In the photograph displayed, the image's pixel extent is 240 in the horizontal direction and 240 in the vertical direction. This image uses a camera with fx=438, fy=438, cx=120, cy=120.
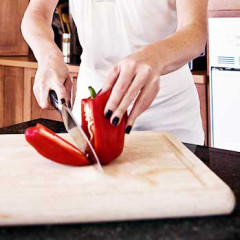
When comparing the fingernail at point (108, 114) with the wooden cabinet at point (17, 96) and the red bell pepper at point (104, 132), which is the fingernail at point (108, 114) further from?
the wooden cabinet at point (17, 96)

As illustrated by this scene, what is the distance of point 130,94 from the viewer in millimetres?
672

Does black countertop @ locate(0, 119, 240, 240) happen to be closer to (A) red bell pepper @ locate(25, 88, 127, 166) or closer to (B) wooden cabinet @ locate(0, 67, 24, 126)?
(A) red bell pepper @ locate(25, 88, 127, 166)

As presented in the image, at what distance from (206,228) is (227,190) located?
0.07 m

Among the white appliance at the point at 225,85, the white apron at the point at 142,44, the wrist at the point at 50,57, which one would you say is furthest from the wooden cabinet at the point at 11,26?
the wrist at the point at 50,57

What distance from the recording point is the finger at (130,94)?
2.20 ft

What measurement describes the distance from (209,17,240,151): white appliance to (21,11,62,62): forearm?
1001mm

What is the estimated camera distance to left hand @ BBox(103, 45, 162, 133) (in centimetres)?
66

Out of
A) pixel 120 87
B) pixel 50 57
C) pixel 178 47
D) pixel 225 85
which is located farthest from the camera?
pixel 225 85

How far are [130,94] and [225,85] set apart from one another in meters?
1.30

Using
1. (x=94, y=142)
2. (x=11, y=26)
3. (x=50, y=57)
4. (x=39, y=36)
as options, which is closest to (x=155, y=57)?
(x=94, y=142)

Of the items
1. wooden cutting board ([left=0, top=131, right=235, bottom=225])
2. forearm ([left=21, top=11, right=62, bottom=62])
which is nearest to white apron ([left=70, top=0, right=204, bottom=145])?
forearm ([left=21, top=11, right=62, bottom=62])

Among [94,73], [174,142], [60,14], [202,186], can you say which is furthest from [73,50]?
[202,186]

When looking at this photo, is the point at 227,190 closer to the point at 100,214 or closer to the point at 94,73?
the point at 100,214

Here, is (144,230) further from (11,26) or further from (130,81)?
(11,26)
